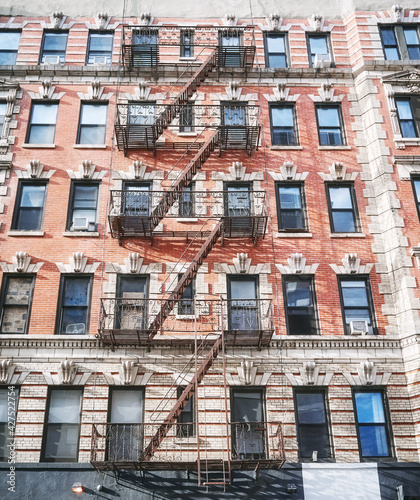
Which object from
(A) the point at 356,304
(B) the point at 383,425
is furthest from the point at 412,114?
(B) the point at 383,425

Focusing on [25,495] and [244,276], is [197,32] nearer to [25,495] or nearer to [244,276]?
[244,276]

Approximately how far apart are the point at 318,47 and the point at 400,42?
300cm

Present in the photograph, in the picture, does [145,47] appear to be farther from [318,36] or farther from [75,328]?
[75,328]

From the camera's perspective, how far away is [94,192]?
1873 centimetres

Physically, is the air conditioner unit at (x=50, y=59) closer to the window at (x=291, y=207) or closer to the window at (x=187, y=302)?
the window at (x=291, y=207)

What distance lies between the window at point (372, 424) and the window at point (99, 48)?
14.7 metres

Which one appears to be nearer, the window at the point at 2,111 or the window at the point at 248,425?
the window at the point at 248,425

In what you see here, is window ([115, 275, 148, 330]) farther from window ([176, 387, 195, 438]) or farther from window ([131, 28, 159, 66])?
window ([131, 28, 159, 66])

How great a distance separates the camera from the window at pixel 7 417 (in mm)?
14797

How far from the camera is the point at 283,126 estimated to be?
20156 mm

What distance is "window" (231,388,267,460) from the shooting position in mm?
Result: 14961

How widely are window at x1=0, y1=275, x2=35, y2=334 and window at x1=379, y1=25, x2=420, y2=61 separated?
15.0 metres

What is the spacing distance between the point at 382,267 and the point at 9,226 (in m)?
11.5

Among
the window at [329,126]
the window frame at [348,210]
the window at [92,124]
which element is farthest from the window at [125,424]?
the window at [329,126]
